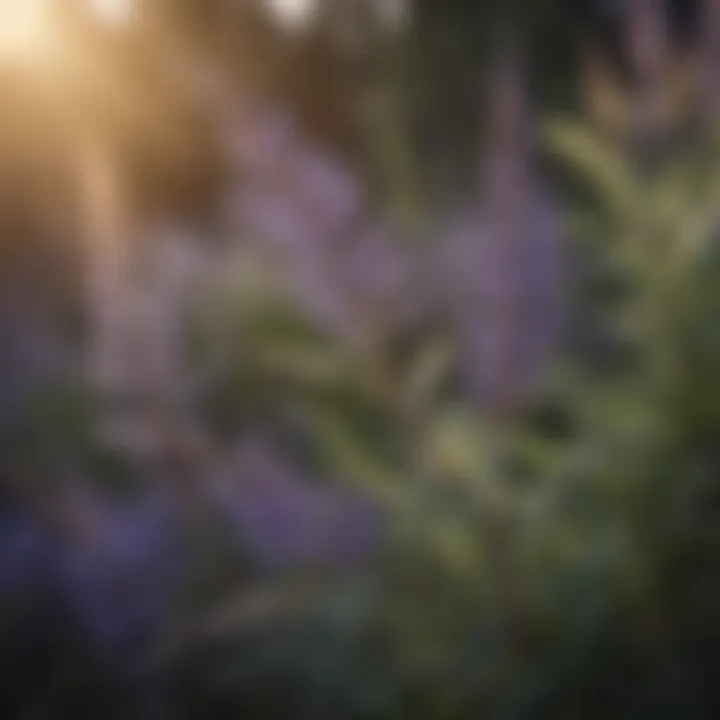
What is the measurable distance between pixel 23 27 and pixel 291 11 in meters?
0.22

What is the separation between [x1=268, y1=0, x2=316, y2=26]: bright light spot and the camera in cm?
118

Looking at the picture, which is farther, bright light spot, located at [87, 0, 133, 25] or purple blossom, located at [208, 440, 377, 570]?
bright light spot, located at [87, 0, 133, 25]

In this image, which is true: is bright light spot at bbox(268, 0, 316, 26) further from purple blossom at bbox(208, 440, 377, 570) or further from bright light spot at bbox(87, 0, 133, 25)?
purple blossom at bbox(208, 440, 377, 570)

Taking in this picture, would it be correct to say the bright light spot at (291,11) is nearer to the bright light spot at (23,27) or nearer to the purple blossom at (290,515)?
the bright light spot at (23,27)

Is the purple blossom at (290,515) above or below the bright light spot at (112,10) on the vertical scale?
below

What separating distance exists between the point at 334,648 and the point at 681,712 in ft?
0.75

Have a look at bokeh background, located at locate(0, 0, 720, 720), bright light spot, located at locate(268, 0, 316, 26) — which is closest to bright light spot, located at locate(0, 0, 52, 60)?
bokeh background, located at locate(0, 0, 720, 720)

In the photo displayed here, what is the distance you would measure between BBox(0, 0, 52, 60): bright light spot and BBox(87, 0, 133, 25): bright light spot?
0.13ft

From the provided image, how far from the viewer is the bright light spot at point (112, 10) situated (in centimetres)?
112

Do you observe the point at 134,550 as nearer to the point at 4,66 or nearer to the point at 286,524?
the point at 286,524

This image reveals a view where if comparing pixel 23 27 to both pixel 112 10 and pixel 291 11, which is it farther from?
pixel 291 11

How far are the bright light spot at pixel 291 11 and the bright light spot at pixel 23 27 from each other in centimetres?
19

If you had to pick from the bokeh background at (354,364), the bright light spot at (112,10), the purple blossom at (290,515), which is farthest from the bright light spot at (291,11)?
the purple blossom at (290,515)

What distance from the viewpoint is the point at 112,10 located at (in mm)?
1134
